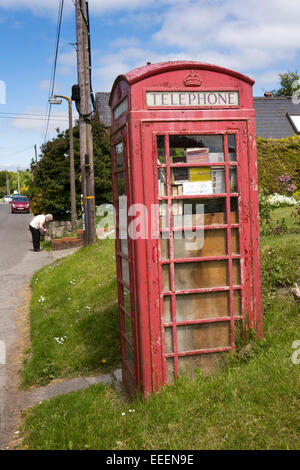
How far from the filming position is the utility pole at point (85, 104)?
13414 millimetres

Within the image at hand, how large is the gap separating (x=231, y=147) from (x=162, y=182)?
725mm

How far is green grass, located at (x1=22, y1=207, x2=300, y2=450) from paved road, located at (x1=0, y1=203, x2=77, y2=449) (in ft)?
2.27

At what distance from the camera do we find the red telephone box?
4258mm

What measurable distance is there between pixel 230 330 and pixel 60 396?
6.29ft

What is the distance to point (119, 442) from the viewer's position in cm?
375

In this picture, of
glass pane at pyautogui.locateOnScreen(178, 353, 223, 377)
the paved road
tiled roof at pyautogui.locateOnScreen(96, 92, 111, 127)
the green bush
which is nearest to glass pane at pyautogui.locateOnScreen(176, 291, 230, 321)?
glass pane at pyautogui.locateOnScreen(178, 353, 223, 377)

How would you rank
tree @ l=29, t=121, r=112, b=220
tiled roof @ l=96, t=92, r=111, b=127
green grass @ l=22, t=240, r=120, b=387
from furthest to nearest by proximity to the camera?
tiled roof @ l=96, t=92, r=111, b=127, tree @ l=29, t=121, r=112, b=220, green grass @ l=22, t=240, r=120, b=387

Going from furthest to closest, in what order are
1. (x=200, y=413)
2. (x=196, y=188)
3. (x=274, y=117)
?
(x=274, y=117) < (x=196, y=188) < (x=200, y=413)

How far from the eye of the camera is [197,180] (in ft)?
14.5

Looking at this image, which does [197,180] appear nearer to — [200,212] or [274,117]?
[200,212]

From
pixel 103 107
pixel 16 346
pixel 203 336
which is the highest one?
pixel 103 107

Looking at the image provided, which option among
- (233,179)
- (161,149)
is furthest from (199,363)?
(161,149)

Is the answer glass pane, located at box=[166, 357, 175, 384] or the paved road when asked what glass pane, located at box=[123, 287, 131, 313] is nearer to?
glass pane, located at box=[166, 357, 175, 384]
